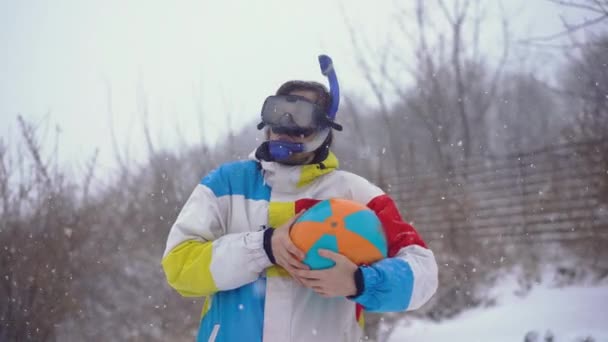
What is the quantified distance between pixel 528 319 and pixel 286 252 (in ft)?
15.3

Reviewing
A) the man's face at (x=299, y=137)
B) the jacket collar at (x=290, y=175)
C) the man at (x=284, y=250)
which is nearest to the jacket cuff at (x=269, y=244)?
the man at (x=284, y=250)

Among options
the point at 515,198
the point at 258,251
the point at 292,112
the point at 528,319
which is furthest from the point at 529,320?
the point at 258,251

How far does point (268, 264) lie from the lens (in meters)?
1.57

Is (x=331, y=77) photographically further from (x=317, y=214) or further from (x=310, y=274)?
(x=310, y=274)

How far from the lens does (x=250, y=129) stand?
9.70 m

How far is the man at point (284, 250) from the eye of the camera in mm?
1500

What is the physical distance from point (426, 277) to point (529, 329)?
4.08 m

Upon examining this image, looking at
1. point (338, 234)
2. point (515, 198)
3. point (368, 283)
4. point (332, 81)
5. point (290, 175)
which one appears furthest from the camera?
point (515, 198)

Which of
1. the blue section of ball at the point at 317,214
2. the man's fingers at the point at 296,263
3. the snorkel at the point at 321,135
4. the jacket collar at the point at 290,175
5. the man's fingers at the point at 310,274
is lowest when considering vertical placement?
the man's fingers at the point at 310,274

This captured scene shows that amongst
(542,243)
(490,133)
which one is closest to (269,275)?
(542,243)

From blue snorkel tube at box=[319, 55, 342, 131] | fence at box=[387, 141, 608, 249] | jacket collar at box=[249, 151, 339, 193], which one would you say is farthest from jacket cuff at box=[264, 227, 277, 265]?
fence at box=[387, 141, 608, 249]

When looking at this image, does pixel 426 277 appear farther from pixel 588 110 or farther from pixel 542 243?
pixel 542 243

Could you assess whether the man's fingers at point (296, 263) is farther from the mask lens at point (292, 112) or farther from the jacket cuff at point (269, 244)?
the mask lens at point (292, 112)

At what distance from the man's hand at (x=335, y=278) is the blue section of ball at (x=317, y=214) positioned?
0.12m
